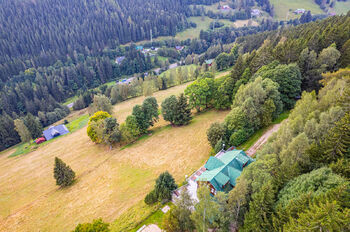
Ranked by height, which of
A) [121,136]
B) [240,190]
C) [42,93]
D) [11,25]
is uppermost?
[11,25]

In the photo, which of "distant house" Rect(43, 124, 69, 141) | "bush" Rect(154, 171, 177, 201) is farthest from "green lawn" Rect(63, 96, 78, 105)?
"bush" Rect(154, 171, 177, 201)

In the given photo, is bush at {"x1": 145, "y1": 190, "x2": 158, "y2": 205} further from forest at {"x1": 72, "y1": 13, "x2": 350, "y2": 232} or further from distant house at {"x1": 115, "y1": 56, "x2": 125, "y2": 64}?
distant house at {"x1": 115, "y1": 56, "x2": 125, "y2": 64}

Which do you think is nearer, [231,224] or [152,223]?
[231,224]

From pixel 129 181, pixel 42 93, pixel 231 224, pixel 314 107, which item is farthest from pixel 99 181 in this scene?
pixel 42 93

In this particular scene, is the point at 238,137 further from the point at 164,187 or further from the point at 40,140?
the point at 40,140

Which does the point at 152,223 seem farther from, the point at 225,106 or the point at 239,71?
the point at 239,71
